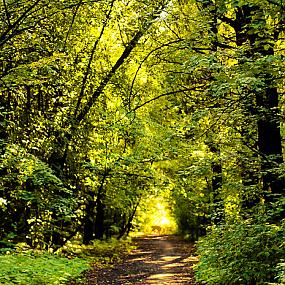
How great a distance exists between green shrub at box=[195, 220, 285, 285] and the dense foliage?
Result: 0.09ft

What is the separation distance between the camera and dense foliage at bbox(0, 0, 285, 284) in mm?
7645

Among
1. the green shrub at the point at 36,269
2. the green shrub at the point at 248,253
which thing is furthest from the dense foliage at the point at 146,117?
the green shrub at the point at 36,269

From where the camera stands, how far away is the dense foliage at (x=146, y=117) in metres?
7.64

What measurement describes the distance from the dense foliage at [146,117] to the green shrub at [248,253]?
0.03 metres

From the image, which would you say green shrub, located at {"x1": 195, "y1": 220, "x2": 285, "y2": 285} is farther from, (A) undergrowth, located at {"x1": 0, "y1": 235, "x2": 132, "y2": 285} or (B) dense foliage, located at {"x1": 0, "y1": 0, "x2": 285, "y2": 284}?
(A) undergrowth, located at {"x1": 0, "y1": 235, "x2": 132, "y2": 285}

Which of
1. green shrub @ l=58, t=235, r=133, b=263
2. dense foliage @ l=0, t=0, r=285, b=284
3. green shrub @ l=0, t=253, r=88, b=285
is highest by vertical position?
dense foliage @ l=0, t=0, r=285, b=284

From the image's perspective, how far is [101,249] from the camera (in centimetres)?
2034

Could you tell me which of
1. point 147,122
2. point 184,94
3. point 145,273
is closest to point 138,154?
point 147,122

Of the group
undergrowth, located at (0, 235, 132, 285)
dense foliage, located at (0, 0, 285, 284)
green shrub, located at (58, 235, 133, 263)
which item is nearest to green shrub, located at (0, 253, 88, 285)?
undergrowth, located at (0, 235, 132, 285)

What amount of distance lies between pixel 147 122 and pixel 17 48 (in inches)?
272

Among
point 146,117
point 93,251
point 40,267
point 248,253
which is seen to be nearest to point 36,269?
point 40,267

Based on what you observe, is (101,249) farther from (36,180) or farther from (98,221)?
(36,180)

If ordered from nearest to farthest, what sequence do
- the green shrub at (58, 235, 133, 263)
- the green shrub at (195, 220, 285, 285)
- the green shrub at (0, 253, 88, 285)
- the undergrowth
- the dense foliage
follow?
the green shrub at (195, 220, 285, 285)
the dense foliage
the green shrub at (0, 253, 88, 285)
the undergrowth
the green shrub at (58, 235, 133, 263)

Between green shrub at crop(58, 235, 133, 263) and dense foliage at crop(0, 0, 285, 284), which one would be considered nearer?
dense foliage at crop(0, 0, 285, 284)
